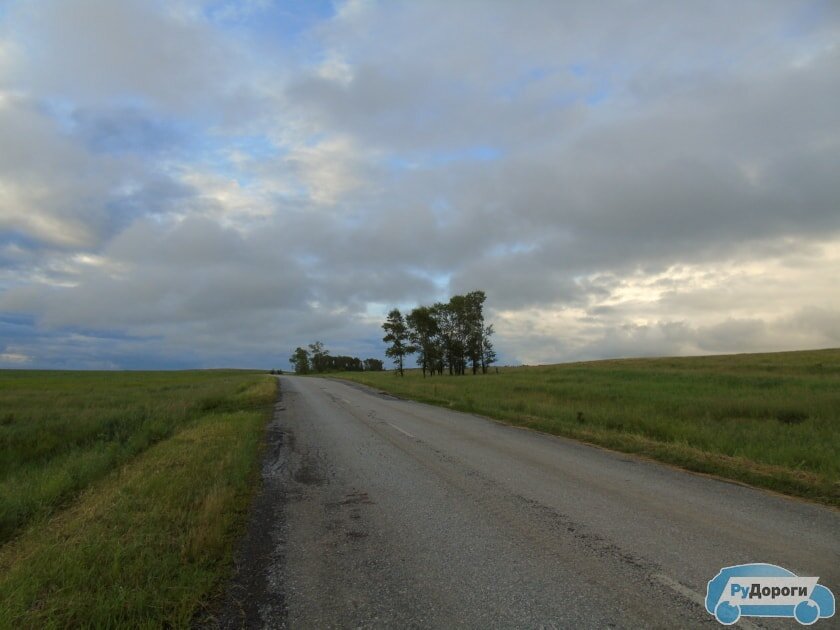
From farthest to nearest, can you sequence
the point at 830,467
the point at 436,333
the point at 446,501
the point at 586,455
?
the point at 436,333 → the point at 586,455 → the point at 830,467 → the point at 446,501

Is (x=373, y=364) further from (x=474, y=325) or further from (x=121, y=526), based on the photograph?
(x=121, y=526)

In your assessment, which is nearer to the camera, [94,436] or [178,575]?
[178,575]

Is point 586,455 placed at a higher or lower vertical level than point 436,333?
lower

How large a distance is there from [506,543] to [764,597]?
2.23m

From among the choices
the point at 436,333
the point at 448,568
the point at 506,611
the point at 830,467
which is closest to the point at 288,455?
the point at 448,568

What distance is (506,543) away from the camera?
4992 mm

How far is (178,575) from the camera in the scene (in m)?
4.37

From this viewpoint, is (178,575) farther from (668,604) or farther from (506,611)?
(668,604)

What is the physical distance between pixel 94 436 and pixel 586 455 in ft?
47.2

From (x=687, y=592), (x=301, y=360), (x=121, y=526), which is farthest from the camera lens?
(x=301, y=360)

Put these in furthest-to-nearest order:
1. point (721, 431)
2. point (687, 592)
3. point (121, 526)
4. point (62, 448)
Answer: point (62, 448) → point (721, 431) → point (121, 526) → point (687, 592)

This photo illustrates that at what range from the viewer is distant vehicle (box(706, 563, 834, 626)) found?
363cm

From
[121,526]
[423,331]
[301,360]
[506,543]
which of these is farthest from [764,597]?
[301,360]

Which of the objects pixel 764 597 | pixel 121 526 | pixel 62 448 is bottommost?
pixel 62 448
